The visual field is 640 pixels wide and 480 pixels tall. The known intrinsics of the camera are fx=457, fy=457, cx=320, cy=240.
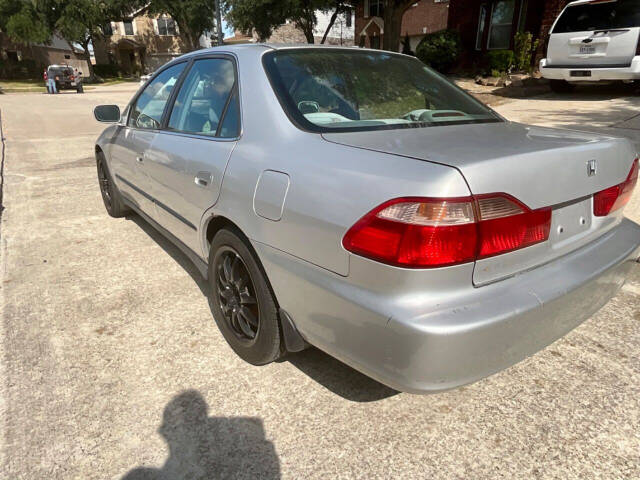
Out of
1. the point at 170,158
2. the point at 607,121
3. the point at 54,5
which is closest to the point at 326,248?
the point at 170,158

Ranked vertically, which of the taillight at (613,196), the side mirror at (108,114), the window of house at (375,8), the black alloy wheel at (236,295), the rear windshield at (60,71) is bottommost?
the black alloy wheel at (236,295)

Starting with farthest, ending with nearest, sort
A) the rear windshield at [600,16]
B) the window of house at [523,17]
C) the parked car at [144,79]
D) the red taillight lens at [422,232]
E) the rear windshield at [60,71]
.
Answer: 1. the rear windshield at [60,71]
2. the window of house at [523,17]
3. the rear windshield at [600,16]
4. the parked car at [144,79]
5. the red taillight lens at [422,232]

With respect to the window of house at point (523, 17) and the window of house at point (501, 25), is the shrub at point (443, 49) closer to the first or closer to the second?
the window of house at point (501, 25)

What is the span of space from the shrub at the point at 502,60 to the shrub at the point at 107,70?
4697 cm

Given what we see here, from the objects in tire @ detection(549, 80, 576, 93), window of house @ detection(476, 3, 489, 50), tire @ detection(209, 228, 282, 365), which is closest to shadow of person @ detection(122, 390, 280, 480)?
tire @ detection(209, 228, 282, 365)

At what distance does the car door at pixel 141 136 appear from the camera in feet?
10.6

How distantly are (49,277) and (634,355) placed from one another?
385 cm

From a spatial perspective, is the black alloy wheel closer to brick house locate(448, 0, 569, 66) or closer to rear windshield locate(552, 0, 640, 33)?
rear windshield locate(552, 0, 640, 33)

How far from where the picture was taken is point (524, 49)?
13.8m

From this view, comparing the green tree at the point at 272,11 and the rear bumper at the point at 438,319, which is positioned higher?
the green tree at the point at 272,11

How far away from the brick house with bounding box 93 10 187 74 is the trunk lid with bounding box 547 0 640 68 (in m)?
48.8

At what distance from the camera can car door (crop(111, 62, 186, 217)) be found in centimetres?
322

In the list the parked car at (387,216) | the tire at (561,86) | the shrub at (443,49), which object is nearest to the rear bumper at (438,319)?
the parked car at (387,216)

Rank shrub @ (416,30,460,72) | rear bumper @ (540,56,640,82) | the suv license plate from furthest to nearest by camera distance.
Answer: shrub @ (416,30,460,72) → the suv license plate → rear bumper @ (540,56,640,82)
